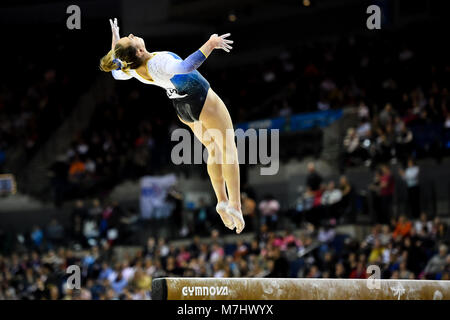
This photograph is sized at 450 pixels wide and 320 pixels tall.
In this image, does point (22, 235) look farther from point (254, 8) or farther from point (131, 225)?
point (254, 8)

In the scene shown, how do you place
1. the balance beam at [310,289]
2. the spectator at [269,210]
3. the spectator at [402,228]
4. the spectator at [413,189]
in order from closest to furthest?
the balance beam at [310,289]
the spectator at [402,228]
the spectator at [413,189]
the spectator at [269,210]

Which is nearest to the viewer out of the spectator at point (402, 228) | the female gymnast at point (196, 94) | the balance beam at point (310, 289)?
the female gymnast at point (196, 94)

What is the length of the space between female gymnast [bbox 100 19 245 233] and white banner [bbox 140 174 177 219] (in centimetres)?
623

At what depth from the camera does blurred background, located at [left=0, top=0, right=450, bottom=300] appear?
12742mm

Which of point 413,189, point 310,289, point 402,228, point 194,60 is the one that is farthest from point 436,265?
point 194,60

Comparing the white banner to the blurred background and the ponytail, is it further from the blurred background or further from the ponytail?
the ponytail

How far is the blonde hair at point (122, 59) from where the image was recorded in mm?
7336

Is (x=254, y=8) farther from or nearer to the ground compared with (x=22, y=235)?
farther from the ground

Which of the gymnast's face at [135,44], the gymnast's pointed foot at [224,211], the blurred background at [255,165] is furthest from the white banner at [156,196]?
the gymnast's face at [135,44]

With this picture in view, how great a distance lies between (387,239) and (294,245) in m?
1.59

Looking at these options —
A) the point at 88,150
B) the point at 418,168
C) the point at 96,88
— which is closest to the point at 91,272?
the point at 88,150

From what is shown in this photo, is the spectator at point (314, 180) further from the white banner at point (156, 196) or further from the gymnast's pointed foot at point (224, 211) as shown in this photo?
the gymnast's pointed foot at point (224, 211)

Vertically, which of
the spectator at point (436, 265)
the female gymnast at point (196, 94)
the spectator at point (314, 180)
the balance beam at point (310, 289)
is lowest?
the spectator at point (436, 265)

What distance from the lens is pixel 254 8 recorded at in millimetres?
18688
